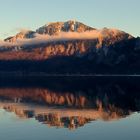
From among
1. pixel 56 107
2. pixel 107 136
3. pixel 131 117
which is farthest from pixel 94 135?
pixel 56 107

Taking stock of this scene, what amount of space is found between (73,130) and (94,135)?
496 cm

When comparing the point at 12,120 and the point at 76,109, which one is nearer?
the point at 12,120

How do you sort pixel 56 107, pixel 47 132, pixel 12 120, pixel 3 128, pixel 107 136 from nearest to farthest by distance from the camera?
pixel 107 136 → pixel 47 132 → pixel 3 128 → pixel 12 120 → pixel 56 107

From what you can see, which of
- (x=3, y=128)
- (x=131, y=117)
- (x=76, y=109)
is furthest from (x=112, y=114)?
(x=3, y=128)

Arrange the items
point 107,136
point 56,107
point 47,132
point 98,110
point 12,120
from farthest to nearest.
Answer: point 56,107 → point 98,110 → point 12,120 → point 47,132 → point 107,136

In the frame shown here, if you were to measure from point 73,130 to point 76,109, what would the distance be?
97.3ft

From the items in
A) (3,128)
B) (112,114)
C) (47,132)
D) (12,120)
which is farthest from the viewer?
(112,114)

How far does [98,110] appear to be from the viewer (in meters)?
81.5

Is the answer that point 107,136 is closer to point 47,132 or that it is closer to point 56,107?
point 47,132

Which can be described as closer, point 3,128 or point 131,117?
point 3,128

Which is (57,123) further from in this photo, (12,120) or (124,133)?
(124,133)

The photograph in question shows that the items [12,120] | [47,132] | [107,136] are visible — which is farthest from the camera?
[12,120]

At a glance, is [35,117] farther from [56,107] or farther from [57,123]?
[56,107]

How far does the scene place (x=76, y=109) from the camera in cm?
8562
